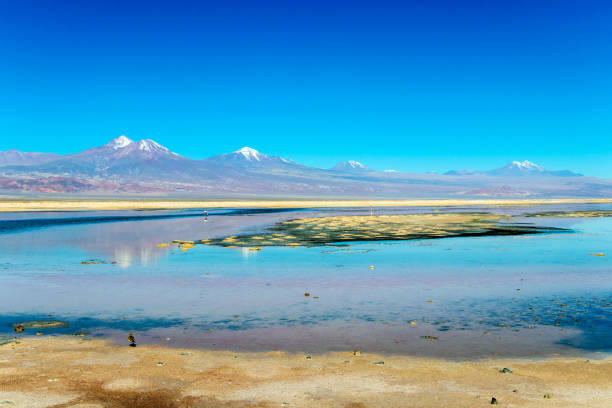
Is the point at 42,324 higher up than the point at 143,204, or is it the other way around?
the point at 143,204

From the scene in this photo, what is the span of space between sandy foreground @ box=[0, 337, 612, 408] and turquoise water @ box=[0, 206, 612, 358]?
79 centimetres

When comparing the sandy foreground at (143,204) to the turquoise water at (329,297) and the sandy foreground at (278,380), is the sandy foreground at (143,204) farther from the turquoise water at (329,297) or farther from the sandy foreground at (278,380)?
the sandy foreground at (278,380)

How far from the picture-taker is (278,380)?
8367mm

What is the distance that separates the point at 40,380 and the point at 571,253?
24.0m

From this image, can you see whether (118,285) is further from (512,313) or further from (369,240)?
(369,240)

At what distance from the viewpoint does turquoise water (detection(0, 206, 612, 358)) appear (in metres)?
10.9

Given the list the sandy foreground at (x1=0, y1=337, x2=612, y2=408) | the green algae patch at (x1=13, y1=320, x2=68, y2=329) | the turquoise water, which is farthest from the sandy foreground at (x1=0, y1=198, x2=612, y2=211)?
the sandy foreground at (x1=0, y1=337, x2=612, y2=408)

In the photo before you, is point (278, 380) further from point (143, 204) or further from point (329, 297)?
point (143, 204)

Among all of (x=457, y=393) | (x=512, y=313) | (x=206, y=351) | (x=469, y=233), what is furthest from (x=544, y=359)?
(x=469, y=233)

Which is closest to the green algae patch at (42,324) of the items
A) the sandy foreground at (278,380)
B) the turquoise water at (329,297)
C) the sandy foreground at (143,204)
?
the turquoise water at (329,297)

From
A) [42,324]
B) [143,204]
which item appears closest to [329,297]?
[42,324]

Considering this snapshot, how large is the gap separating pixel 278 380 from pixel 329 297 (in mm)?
6887

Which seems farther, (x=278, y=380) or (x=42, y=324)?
(x=42, y=324)

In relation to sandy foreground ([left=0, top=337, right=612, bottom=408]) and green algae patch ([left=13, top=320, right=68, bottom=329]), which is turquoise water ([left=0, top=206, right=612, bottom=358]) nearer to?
green algae patch ([left=13, top=320, right=68, bottom=329])
